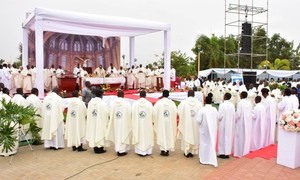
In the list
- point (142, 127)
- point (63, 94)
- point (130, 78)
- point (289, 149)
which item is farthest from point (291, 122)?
point (130, 78)

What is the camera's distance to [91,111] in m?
8.97

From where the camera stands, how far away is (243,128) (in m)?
8.78

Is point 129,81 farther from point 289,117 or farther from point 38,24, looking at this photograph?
point 289,117

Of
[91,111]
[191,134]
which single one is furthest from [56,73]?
[191,134]

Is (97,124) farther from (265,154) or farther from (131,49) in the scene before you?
(131,49)

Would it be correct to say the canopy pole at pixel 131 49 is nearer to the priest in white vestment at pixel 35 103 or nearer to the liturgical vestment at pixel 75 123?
the priest in white vestment at pixel 35 103

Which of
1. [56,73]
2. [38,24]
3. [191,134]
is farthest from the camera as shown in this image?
[56,73]

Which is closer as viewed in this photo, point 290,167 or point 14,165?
point 290,167

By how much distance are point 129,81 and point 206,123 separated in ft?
38.9

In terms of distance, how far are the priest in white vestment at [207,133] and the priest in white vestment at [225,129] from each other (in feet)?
1.93

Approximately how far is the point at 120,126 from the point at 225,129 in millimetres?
2920

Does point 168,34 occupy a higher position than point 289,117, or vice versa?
point 168,34

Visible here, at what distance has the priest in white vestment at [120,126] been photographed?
866 centimetres

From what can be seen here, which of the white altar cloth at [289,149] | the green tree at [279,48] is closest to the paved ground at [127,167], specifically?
the white altar cloth at [289,149]
